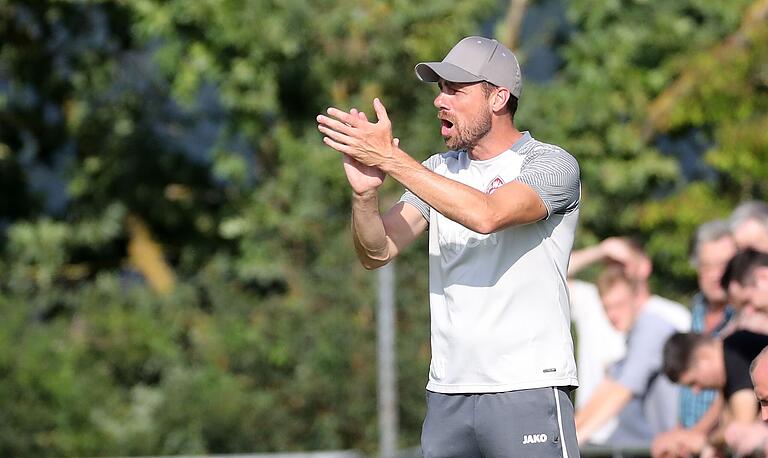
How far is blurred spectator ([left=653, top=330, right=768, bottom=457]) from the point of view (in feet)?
19.7

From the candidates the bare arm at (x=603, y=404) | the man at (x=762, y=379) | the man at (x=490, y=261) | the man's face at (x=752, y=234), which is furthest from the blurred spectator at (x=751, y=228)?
the man at (x=490, y=261)

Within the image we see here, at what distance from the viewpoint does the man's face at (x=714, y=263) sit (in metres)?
7.04

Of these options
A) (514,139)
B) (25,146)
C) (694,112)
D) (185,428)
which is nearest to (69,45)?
(25,146)

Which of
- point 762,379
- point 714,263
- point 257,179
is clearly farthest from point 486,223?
point 257,179

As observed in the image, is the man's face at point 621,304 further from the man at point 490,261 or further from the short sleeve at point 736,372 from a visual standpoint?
the man at point 490,261

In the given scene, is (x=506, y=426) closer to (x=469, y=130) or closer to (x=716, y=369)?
(x=469, y=130)

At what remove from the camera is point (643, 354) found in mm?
7273

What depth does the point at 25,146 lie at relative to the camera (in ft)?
48.2

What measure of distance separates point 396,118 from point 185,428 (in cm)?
360

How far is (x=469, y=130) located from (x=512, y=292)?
20.5 inches

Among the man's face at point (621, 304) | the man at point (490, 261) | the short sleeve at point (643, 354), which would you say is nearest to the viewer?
the man at point (490, 261)

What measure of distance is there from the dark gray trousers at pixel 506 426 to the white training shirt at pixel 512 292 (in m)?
0.04

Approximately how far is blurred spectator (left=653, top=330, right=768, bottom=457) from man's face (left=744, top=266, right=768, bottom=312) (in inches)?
4.7

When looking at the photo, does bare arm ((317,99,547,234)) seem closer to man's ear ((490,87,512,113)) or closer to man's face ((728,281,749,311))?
man's ear ((490,87,512,113))
